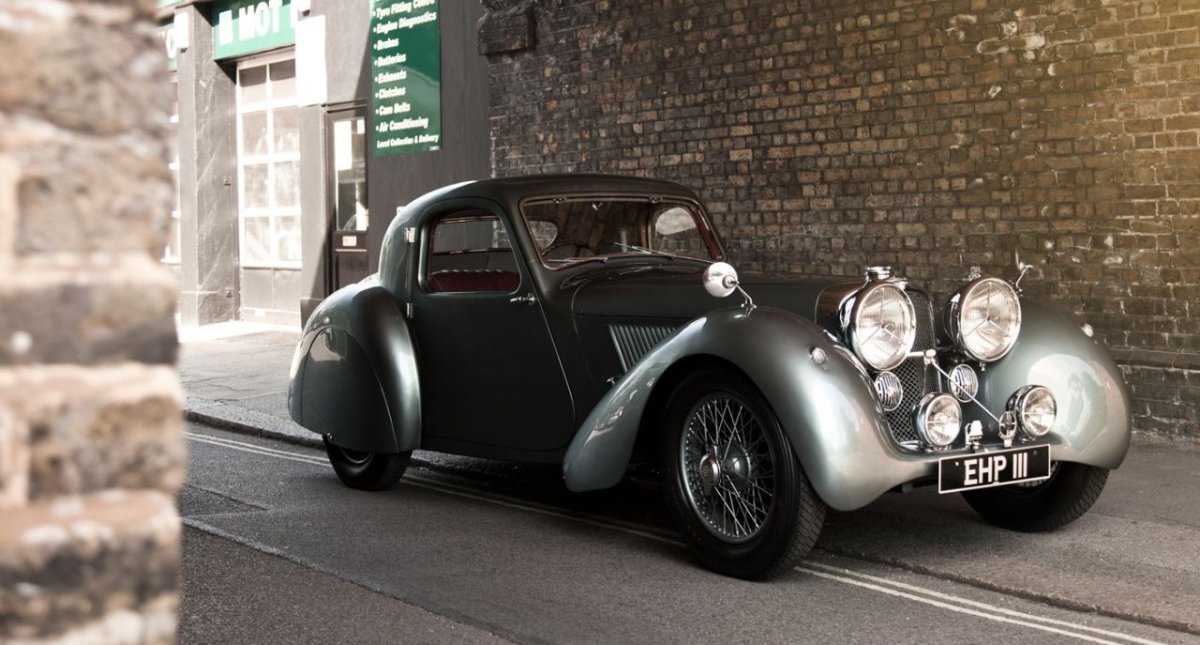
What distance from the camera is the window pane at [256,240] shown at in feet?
58.8

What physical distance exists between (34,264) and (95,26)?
303mm

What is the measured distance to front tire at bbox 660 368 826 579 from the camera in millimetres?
4914

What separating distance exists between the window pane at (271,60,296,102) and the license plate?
13.7 metres

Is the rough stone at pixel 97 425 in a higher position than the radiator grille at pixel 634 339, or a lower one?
higher

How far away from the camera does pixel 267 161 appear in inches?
706

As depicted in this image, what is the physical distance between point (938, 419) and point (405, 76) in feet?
34.3

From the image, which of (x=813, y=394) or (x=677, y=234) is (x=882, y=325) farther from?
(x=677, y=234)

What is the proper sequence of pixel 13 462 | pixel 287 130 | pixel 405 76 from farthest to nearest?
pixel 287 130 < pixel 405 76 < pixel 13 462

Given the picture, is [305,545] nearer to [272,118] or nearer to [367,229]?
[367,229]

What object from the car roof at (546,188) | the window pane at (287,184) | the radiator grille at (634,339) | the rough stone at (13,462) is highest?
the window pane at (287,184)

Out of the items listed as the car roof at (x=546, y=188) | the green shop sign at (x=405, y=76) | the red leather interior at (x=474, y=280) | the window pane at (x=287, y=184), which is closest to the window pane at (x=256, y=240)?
the window pane at (x=287, y=184)

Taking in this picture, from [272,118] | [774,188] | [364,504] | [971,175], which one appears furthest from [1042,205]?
[272,118]

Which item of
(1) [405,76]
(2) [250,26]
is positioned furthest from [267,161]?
(1) [405,76]

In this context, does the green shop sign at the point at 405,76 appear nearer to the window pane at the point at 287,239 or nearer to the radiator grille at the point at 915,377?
the window pane at the point at 287,239
